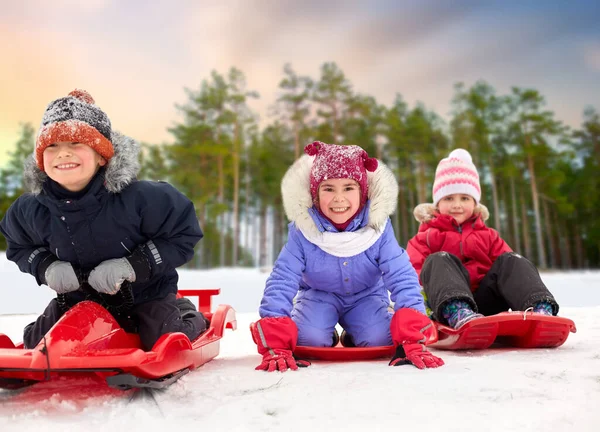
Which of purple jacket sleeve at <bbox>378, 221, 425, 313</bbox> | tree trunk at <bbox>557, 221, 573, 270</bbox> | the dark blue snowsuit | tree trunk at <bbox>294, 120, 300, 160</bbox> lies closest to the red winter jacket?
purple jacket sleeve at <bbox>378, 221, 425, 313</bbox>

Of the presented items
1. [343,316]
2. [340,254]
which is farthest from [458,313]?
[340,254]

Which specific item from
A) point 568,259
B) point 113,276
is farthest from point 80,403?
point 568,259

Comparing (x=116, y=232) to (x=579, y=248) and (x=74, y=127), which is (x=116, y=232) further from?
(x=579, y=248)

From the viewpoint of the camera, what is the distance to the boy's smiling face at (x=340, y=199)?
2559 mm

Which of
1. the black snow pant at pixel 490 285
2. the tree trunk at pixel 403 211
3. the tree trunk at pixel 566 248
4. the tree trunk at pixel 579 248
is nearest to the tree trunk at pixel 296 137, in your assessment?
the tree trunk at pixel 403 211

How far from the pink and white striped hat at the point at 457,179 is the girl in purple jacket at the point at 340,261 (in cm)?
102

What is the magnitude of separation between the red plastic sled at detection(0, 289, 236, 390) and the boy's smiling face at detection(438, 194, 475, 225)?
207 cm

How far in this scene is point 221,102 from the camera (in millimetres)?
22531

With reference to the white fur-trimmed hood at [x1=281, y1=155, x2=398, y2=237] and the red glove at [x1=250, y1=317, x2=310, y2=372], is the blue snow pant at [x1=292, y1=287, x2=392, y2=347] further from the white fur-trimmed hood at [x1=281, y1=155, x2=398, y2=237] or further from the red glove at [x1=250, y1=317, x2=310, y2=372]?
the white fur-trimmed hood at [x1=281, y1=155, x2=398, y2=237]

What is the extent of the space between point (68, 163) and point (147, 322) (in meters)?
0.79

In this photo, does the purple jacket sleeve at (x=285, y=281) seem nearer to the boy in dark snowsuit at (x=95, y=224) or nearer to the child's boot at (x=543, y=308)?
the boy in dark snowsuit at (x=95, y=224)

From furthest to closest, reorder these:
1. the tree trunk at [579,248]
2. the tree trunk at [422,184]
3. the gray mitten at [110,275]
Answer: the tree trunk at [579,248], the tree trunk at [422,184], the gray mitten at [110,275]

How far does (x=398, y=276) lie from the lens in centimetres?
249

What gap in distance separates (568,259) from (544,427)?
34917mm
